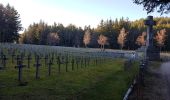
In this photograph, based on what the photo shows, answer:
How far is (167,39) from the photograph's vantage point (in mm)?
130875

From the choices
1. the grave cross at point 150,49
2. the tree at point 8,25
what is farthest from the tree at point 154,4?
the tree at point 8,25

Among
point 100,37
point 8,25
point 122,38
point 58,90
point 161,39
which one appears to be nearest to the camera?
point 58,90

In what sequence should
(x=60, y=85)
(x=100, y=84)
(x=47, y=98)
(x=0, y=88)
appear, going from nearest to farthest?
(x=47, y=98)
(x=0, y=88)
(x=60, y=85)
(x=100, y=84)

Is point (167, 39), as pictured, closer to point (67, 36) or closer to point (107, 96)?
point (67, 36)

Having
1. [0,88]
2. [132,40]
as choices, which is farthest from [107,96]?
[132,40]

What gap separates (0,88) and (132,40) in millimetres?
117629

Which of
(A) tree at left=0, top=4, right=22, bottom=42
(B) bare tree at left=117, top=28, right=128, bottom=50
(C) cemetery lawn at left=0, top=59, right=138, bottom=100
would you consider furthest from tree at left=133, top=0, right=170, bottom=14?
(B) bare tree at left=117, top=28, right=128, bottom=50

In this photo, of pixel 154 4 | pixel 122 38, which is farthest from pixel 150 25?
pixel 122 38

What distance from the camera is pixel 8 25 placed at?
8588 centimetres

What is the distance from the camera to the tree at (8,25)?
8450 centimetres

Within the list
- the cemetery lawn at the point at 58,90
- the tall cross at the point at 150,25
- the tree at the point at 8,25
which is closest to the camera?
the cemetery lawn at the point at 58,90

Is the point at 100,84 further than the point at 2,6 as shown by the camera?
No

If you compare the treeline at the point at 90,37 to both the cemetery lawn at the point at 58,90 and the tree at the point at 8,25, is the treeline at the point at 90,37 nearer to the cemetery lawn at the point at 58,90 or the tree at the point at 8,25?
the tree at the point at 8,25

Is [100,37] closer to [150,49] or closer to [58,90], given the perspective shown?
[150,49]
